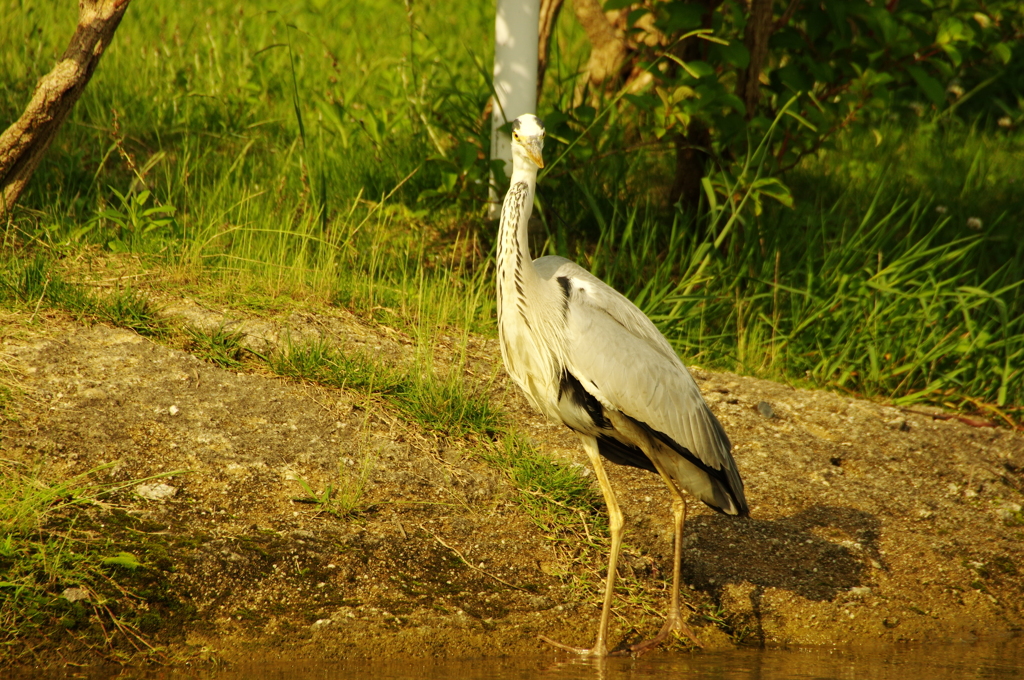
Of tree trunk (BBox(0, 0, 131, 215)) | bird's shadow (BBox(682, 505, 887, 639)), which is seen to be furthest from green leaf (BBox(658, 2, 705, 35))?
tree trunk (BBox(0, 0, 131, 215))

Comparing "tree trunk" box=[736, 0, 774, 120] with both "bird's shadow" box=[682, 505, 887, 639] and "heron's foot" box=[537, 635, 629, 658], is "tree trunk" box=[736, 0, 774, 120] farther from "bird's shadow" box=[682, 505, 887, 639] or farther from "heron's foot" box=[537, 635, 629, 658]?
"heron's foot" box=[537, 635, 629, 658]

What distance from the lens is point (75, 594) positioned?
8.87 feet

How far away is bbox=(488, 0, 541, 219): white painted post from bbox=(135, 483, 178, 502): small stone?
2539 millimetres

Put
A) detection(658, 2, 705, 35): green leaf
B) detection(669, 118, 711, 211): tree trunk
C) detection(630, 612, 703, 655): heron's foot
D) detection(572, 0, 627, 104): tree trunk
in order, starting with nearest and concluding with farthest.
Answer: detection(630, 612, 703, 655): heron's foot < detection(658, 2, 705, 35): green leaf < detection(669, 118, 711, 211): tree trunk < detection(572, 0, 627, 104): tree trunk

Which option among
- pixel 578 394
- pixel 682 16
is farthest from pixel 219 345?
pixel 682 16

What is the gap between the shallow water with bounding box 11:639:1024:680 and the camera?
2699mm

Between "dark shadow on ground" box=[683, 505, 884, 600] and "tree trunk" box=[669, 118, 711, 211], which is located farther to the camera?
"tree trunk" box=[669, 118, 711, 211]

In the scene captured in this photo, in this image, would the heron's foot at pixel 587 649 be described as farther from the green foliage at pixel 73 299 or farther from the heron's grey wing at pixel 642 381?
the green foliage at pixel 73 299

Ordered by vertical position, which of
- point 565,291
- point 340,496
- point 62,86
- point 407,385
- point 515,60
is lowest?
point 340,496

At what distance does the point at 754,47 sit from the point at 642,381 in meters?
2.60

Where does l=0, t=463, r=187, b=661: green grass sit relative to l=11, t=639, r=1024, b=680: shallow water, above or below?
above

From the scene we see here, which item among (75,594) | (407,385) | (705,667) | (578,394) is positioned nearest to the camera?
(75,594)

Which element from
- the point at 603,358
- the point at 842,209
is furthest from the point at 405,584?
the point at 842,209

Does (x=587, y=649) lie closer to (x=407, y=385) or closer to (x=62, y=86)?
(x=407, y=385)
